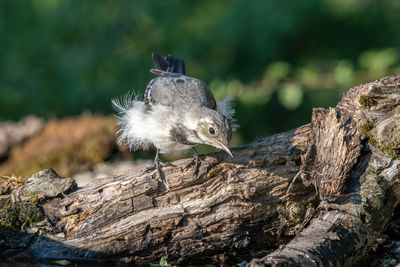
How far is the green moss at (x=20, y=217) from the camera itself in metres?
4.52

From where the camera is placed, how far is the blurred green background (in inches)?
374

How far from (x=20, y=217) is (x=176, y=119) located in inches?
66.9

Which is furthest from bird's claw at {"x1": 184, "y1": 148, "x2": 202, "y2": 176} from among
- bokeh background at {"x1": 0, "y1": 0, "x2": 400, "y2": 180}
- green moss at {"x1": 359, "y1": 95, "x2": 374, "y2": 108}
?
bokeh background at {"x1": 0, "y1": 0, "x2": 400, "y2": 180}

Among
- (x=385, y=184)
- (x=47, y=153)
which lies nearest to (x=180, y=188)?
(x=385, y=184)

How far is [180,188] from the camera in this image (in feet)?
15.0

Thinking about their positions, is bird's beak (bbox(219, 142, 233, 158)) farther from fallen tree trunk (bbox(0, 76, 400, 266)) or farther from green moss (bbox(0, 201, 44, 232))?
green moss (bbox(0, 201, 44, 232))

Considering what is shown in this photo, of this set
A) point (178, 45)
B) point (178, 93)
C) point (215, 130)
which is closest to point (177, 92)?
point (178, 93)

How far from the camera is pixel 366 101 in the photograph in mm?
4492

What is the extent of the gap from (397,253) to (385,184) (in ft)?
1.95

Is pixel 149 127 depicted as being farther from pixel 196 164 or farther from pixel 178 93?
pixel 196 164

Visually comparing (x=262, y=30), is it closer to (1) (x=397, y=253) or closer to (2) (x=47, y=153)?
(2) (x=47, y=153)

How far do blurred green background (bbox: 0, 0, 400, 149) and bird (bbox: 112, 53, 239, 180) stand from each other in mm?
3045

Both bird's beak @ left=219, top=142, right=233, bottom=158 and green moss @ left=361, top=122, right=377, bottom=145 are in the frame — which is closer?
green moss @ left=361, top=122, right=377, bottom=145

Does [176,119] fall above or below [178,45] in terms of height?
Result: below
